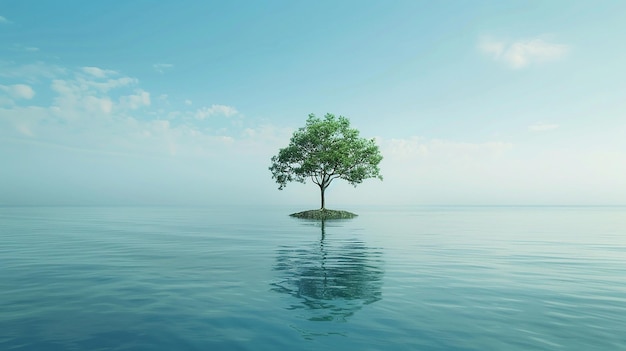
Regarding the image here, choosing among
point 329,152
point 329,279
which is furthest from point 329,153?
point 329,279

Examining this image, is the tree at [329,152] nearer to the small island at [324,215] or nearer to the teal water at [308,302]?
the small island at [324,215]

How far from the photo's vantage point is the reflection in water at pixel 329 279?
1100 centimetres

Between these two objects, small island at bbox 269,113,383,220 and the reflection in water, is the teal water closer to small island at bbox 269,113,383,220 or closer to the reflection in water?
the reflection in water

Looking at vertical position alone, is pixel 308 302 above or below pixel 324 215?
below

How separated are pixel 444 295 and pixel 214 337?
24.5 feet

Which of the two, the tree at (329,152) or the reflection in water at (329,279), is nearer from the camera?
the reflection in water at (329,279)

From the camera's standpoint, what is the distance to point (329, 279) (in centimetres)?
1505

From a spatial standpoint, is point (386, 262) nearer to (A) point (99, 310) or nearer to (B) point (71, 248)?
(A) point (99, 310)

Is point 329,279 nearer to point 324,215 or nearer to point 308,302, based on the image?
point 308,302

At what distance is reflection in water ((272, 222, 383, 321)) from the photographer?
36.1 feet

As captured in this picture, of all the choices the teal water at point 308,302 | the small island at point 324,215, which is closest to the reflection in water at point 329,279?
the teal water at point 308,302

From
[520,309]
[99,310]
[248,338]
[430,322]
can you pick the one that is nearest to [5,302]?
[99,310]

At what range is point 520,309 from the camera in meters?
11.0

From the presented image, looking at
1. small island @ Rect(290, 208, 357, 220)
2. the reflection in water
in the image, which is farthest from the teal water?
small island @ Rect(290, 208, 357, 220)
